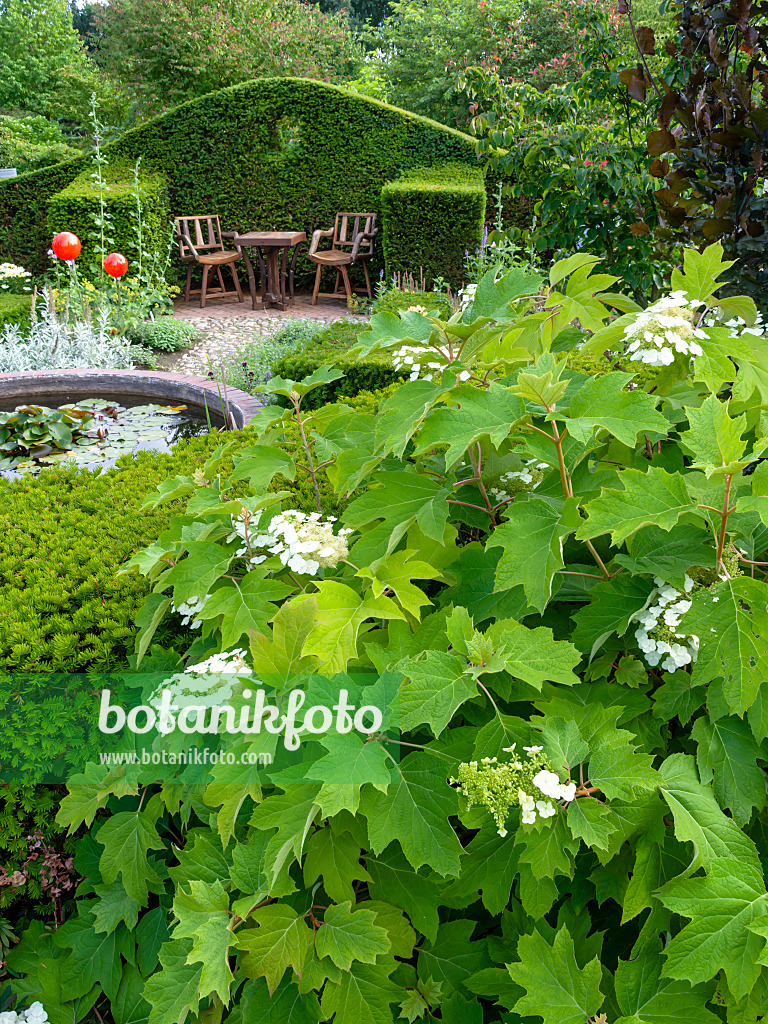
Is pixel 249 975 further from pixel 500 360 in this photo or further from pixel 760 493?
pixel 500 360

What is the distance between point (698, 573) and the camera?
1.09 metres

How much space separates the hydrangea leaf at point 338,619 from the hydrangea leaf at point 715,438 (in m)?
0.50

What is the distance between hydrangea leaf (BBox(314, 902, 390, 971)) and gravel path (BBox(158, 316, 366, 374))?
300 inches

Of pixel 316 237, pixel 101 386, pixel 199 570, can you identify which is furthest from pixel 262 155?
pixel 199 570

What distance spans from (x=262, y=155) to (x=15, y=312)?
21.7 ft

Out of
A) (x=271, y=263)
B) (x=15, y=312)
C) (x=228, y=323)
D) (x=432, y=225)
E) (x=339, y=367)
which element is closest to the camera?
(x=339, y=367)

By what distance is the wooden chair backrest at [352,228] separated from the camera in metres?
12.8

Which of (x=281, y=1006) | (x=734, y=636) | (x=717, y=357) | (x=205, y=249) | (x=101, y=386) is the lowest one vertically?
(x=101, y=386)

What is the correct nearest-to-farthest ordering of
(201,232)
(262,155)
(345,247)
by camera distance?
→ (201,232)
(262,155)
(345,247)

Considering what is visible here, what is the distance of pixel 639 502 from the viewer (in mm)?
984

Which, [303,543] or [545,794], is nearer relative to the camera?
[545,794]

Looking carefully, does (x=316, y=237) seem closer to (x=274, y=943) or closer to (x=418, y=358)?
(x=418, y=358)

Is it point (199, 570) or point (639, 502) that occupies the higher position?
point (639, 502)

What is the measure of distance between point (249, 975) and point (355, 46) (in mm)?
28953
